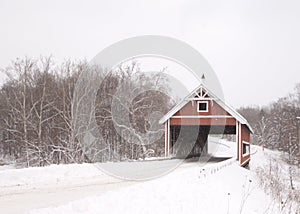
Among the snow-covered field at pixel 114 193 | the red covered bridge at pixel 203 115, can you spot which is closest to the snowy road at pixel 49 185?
the snow-covered field at pixel 114 193

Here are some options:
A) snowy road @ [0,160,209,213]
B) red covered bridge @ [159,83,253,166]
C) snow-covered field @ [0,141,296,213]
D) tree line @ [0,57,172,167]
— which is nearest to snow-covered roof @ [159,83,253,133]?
red covered bridge @ [159,83,253,166]

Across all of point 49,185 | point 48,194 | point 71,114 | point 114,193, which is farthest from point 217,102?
point 48,194

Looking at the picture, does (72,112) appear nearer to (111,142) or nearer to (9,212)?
(111,142)

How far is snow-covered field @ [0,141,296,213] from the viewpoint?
22.7 feet

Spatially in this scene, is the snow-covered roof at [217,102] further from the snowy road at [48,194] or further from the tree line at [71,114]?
the snowy road at [48,194]

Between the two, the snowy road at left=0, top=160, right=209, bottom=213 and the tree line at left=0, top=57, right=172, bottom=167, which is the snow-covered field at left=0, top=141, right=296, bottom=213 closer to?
the snowy road at left=0, top=160, right=209, bottom=213

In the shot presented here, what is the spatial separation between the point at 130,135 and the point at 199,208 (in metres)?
18.2

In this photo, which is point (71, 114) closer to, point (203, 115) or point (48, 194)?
point (203, 115)

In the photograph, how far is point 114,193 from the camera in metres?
7.80

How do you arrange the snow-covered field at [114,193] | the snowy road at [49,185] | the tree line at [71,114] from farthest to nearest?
the tree line at [71,114], the snowy road at [49,185], the snow-covered field at [114,193]

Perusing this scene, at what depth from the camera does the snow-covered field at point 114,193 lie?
6.91 m

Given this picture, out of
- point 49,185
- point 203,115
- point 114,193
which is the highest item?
point 203,115

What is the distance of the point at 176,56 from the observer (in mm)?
21859

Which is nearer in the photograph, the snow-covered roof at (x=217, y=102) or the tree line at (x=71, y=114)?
the snow-covered roof at (x=217, y=102)
